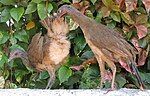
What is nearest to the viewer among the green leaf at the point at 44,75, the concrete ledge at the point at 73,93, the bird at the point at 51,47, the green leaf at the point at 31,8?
the concrete ledge at the point at 73,93

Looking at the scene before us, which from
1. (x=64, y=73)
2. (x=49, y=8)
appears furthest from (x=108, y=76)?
(x=49, y=8)

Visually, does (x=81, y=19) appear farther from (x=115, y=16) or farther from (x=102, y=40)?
(x=115, y=16)

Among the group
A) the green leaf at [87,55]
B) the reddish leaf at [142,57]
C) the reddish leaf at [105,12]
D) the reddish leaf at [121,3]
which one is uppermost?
the reddish leaf at [121,3]

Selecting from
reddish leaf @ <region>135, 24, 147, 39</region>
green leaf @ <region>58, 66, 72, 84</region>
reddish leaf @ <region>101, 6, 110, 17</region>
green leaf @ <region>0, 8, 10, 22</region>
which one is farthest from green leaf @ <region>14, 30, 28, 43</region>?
reddish leaf @ <region>135, 24, 147, 39</region>

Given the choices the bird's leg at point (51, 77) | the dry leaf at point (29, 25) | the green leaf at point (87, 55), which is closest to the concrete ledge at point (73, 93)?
the bird's leg at point (51, 77)

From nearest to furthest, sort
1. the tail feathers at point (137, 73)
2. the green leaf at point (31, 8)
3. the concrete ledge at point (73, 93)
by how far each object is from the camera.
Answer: the concrete ledge at point (73, 93) < the tail feathers at point (137, 73) < the green leaf at point (31, 8)

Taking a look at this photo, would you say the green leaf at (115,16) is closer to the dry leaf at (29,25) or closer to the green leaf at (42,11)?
the green leaf at (42,11)

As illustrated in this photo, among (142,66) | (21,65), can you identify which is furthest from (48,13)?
(142,66)

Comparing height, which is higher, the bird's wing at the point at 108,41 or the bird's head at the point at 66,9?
the bird's head at the point at 66,9

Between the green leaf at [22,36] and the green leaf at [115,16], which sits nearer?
the green leaf at [115,16]
